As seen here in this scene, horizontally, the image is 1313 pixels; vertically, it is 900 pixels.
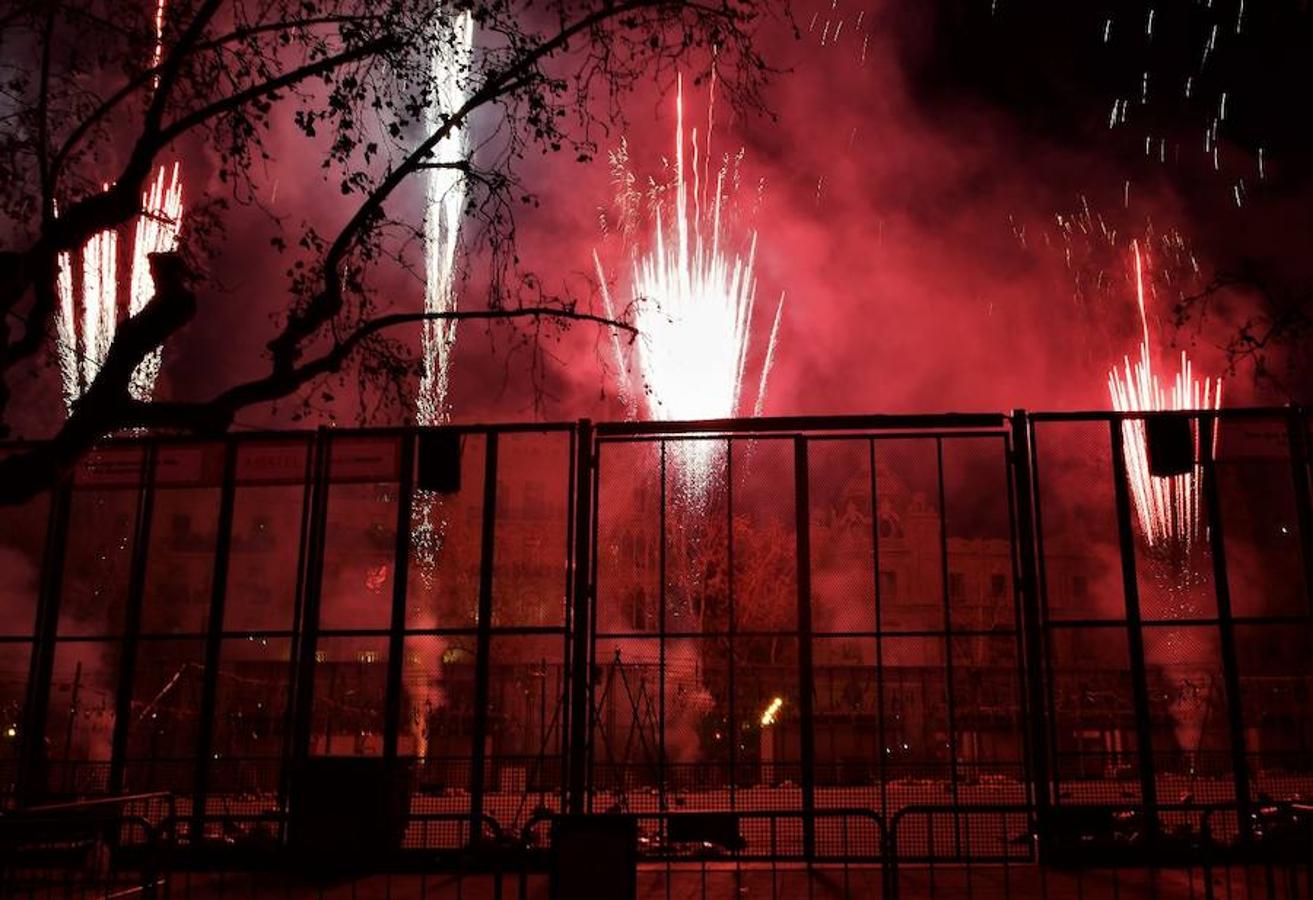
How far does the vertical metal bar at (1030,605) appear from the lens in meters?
11.3

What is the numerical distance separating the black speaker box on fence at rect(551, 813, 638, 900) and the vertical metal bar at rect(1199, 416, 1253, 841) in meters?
7.44

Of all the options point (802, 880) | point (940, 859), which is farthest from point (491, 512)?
point (940, 859)

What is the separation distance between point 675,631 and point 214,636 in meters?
5.41

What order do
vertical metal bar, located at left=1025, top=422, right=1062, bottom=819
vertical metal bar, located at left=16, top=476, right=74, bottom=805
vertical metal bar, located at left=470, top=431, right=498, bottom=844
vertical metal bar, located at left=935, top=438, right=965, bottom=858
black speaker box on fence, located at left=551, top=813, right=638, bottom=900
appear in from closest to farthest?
black speaker box on fence, located at left=551, top=813, right=638, bottom=900
vertical metal bar, located at left=1025, top=422, right=1062, bottom=819
vertical metal bar, located at left=470, top=431, right=498, bottom=844
vertical metal bar, located at left=935, top=438, right=965, bottom=858
vertical metal bar, located at left=16, top=476, right=74, bottom=805

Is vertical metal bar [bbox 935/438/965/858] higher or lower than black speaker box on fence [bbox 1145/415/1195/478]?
lower

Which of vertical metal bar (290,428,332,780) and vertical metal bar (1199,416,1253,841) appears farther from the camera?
vertical metal bar (290,428,332,780)

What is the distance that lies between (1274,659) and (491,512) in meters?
10.2

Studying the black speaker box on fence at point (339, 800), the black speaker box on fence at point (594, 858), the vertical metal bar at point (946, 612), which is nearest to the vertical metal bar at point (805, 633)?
the vertical metal bar at point (946, 612)

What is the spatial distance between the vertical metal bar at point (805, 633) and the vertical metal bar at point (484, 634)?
3.43 meters

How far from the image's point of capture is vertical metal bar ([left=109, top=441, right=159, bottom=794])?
41.7 ft

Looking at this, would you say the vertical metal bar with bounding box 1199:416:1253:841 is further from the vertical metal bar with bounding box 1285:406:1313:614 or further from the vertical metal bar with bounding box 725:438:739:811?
the vertical metal bar with bounding box 725:438:739:811

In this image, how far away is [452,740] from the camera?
17047 millimetres

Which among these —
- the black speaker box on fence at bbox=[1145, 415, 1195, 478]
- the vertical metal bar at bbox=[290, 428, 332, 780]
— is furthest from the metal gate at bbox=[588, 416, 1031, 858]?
the vertical metal bar at bbox=[290, 428, 332, 780]

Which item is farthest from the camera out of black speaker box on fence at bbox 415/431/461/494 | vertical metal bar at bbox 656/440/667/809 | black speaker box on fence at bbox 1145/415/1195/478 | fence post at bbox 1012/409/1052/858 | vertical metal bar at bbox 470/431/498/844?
black speaker box on fence at bbox 415/431/461/494
